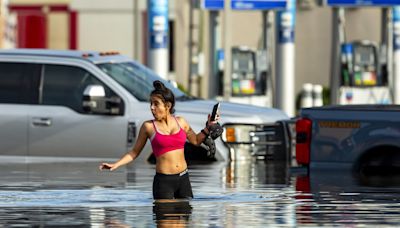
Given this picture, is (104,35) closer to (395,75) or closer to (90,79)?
(395,75)

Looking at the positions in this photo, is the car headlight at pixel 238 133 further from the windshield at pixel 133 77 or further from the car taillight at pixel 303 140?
the car taillight at pixel 303 140

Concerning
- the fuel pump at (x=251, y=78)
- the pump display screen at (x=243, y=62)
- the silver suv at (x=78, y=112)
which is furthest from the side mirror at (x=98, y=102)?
the pump display screen at (x=243, y=62)

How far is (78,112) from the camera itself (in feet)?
64.8

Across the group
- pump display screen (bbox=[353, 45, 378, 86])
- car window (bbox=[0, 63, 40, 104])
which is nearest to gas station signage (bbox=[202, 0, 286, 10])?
pump display screen (bbox=[353, 45, 378, 86])

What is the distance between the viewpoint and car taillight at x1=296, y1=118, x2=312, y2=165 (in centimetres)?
1831

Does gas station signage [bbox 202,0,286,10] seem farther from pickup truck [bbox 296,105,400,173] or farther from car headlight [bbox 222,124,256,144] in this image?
pickup truck [bbox 296,105,400,173]

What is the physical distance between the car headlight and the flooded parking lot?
0.31m

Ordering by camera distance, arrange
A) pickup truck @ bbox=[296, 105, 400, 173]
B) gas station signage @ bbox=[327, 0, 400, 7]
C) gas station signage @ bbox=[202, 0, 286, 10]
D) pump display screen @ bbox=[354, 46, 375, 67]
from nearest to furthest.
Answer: pickup truck @ bbox=[296, 105, 400, 173] < gas station signage @ bbox=[202, 0, 286, 10] < gas station signage @ bbox=[327, 0, 400, 7] < pump display screen @ bbox=[354, 46, 375, 67]

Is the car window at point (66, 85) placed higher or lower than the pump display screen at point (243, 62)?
higher

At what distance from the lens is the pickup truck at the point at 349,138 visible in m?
18.0

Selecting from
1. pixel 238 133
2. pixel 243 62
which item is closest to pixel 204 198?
pixel 238 133

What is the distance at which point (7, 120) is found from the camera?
64.8 ft

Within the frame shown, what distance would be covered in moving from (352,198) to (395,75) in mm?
19660

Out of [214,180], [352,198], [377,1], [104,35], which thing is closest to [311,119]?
[214,180]
